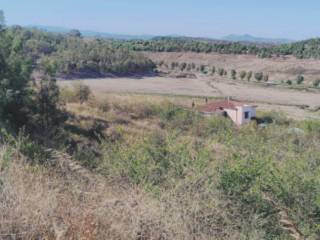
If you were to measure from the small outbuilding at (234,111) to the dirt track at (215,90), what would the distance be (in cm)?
1136

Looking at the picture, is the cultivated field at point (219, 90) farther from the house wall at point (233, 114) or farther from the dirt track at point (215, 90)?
the house wall at point (233, 114)

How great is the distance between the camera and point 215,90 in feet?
234

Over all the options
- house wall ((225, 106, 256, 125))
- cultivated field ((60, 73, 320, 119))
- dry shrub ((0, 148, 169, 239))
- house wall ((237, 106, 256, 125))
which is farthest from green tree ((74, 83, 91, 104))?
dry shrub ((0, 148, 169, 239))

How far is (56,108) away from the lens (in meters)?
27.9

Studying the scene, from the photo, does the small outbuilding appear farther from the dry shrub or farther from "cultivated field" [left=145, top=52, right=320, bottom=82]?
"cultivated field" [left=145, top=52, right=320, bottom=82]

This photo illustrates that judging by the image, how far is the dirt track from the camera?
60672 millimetres

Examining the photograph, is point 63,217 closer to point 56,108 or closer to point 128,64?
point 56,108

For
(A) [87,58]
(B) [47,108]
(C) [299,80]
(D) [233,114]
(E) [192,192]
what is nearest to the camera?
(E) [192,192]

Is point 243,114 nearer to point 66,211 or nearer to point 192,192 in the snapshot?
point 192,192

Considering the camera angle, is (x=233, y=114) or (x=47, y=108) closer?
(x=47, y=108)

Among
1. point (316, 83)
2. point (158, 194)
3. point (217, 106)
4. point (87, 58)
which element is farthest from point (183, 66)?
point (158, 194)

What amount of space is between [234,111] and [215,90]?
1143 inches

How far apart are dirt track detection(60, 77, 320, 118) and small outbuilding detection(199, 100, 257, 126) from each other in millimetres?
11361

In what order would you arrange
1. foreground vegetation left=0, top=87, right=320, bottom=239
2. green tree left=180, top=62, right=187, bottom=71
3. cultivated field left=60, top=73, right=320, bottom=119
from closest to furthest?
foreground vegetation left=0, top=87, right=320, bottom=239, cultivated field left=60, top=73, right=320, bottom=119, green tree left=180, top=62, right=187, bottom=71
